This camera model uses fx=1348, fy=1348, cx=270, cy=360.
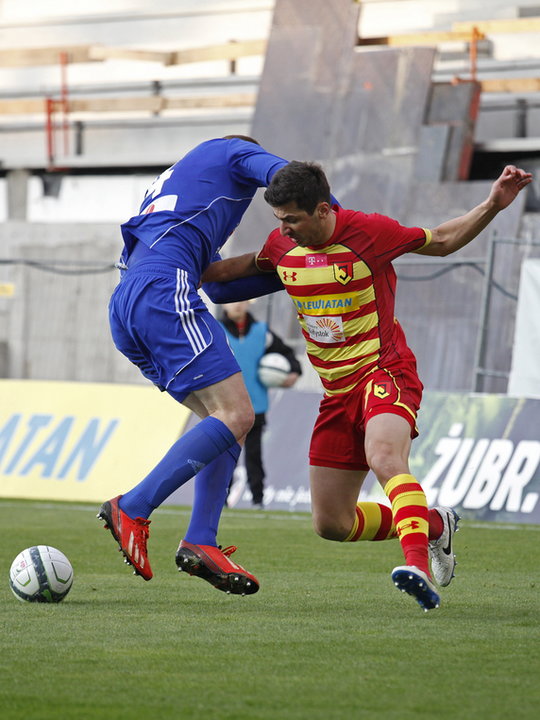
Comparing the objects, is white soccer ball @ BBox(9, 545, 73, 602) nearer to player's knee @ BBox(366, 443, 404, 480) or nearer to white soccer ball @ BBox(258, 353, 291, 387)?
player's knee @ BBox(366, 443, 404, 480)

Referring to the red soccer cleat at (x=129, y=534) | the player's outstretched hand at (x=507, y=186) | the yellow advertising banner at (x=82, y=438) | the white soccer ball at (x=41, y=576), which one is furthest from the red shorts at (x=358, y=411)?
the yellow advertising banner at (x=82, y=438)

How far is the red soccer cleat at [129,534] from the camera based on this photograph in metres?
6.00

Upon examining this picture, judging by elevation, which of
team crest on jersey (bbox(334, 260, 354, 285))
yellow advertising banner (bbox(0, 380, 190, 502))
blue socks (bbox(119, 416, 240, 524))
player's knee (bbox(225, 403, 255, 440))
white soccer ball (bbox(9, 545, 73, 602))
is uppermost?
team crest on jersey (bbox(334, 260, 354, 285))

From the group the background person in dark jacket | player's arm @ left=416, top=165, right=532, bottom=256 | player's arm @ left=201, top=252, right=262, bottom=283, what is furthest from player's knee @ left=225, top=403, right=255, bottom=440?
the background person in dark jacket

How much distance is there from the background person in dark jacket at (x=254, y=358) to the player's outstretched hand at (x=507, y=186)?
22.7ft

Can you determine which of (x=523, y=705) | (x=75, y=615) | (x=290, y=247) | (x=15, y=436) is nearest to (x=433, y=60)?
(x=15, y=436)

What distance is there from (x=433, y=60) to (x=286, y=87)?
228cm

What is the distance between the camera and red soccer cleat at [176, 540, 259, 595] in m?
6.04

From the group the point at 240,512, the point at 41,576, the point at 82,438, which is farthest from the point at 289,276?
the point at 82,438

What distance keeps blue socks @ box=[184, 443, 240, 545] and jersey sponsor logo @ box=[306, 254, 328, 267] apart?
96 cm

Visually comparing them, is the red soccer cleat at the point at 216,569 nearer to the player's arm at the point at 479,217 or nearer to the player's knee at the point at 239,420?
the player's knee at the point at 239,420

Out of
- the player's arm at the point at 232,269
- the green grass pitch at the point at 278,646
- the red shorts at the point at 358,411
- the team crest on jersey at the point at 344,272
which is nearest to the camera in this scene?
the green grass pitch at the point at 278,646

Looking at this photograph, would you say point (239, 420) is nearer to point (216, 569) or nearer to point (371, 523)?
point (216, 569)

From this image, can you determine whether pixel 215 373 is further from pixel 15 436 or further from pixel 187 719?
Answer: pixel 15 436
